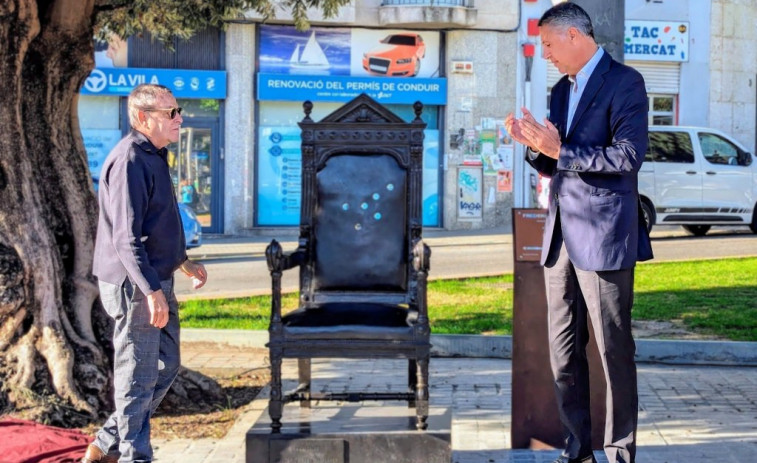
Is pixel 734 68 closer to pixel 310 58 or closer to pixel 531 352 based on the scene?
pixel 310 58

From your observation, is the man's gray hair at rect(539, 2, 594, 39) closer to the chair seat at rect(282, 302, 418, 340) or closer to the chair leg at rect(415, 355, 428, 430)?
the chair seat at rect(282, 302, 418, 340)

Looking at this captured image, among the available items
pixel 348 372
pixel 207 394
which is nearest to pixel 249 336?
pixel 348 372

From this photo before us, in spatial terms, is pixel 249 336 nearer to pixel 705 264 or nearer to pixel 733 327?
pixel 733 327

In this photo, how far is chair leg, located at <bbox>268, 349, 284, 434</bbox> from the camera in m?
5.34

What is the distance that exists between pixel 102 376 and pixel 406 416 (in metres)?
1.90

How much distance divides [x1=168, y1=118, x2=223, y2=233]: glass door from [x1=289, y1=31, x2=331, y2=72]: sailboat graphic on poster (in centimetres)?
220

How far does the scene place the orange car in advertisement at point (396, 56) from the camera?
24.4 meters

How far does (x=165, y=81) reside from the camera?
76.6 ft

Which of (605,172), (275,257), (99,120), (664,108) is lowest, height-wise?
(275,257)

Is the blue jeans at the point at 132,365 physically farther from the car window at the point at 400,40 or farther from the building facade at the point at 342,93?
the car window at the point at 400,40

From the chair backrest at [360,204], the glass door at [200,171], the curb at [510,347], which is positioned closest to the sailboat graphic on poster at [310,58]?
the glass door at [200,171]

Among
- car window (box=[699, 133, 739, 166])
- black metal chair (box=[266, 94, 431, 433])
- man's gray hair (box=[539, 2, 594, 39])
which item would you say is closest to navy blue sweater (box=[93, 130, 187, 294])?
black metal chair (box=[266, 94, 431, 433])

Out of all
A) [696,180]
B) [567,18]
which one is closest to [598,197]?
[567,18]

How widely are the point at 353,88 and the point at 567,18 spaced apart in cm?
1974
